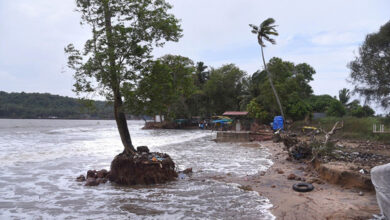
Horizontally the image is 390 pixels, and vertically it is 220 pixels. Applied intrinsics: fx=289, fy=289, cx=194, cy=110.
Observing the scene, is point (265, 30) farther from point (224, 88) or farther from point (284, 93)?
point (224, 88)

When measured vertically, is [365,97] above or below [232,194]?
above

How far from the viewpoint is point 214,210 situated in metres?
6.23

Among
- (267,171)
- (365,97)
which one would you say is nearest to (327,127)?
(365,97)

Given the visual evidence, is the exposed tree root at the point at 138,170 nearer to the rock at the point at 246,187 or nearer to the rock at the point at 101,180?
the rock at the point at 101,180

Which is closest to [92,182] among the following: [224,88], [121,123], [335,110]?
[121,123]

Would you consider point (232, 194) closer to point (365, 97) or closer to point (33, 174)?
point (33, 174)

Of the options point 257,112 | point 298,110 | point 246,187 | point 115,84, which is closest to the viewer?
point 246,187

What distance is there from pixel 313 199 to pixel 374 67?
630 inches

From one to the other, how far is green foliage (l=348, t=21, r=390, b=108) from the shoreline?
12.8 m

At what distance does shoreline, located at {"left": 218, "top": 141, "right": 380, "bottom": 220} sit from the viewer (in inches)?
211

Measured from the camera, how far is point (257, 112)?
35.2 metres

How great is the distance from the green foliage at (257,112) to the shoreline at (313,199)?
25788 mm

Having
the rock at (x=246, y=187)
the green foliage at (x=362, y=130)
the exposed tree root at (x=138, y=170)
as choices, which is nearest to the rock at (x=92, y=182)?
the exposed tree root at (x=138, y=170)

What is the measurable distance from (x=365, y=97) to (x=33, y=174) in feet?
66.8
